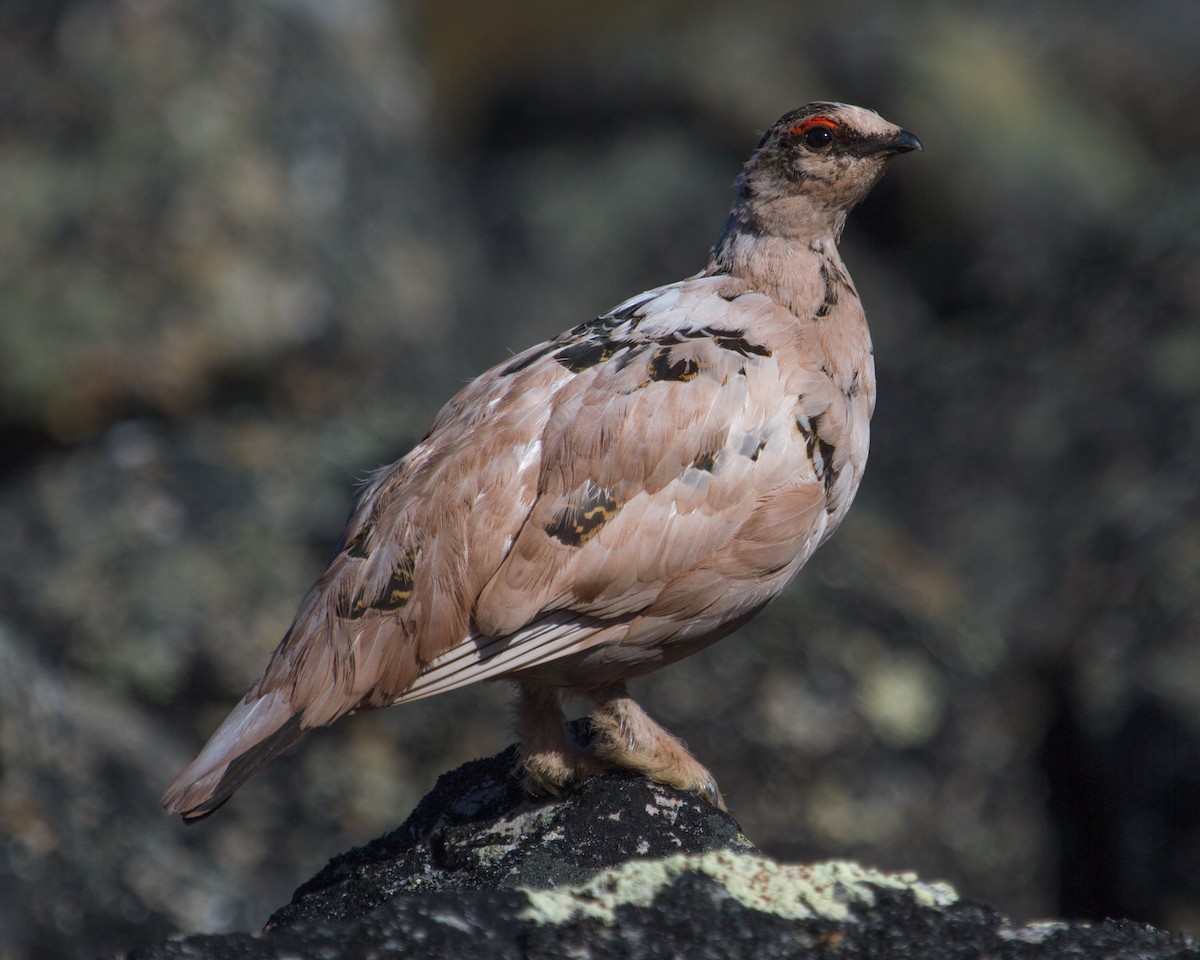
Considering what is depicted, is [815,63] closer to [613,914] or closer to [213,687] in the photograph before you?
[213,687]

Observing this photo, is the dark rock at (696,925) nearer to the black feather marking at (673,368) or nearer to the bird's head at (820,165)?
the black feather marking at (673,368)

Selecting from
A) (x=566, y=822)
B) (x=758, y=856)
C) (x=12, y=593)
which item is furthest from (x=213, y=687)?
(x=758, y=856)

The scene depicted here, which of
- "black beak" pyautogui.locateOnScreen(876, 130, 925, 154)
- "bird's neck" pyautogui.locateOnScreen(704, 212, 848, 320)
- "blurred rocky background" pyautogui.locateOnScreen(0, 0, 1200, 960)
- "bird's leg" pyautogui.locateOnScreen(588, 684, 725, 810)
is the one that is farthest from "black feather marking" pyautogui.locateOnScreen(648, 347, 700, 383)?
"blurred rocky background" pyautogui.locateOnScreen(0, 0, 1200, 960)

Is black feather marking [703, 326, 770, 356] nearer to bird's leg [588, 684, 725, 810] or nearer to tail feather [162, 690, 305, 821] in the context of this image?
bird's leg [588, 684, 725, 810]

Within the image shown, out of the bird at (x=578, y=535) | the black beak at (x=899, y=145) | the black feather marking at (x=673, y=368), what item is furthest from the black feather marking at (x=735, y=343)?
the black beak at (x=899, y=145)

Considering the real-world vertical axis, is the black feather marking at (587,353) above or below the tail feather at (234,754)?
above

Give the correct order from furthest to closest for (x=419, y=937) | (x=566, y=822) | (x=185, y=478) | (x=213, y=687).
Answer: (x=185, y=478), (x=213, y=687), (x=566, y=822), (x=419, y=937)
